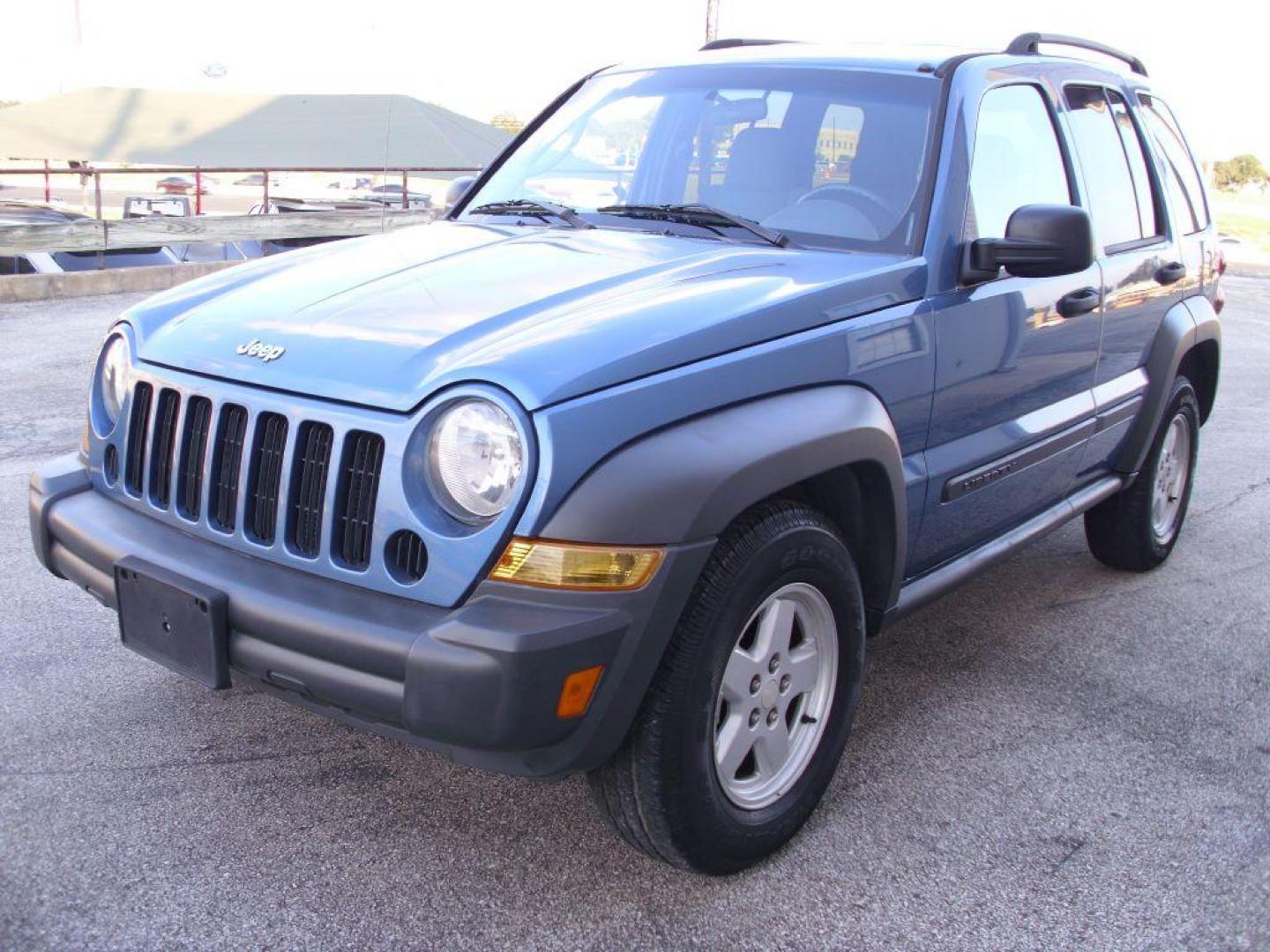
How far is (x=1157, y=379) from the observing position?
4.67 meters

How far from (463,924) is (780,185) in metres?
2.16

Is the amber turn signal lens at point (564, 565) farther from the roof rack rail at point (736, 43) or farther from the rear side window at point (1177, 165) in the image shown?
the rear side window at point (1177, 165)

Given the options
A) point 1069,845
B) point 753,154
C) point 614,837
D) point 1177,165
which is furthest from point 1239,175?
point 614,837

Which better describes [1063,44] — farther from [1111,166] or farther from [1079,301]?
[1079,301]

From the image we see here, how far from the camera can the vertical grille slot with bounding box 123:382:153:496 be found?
304 cm

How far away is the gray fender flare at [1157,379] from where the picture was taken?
15.3 ft

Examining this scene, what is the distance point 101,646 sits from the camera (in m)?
3.95

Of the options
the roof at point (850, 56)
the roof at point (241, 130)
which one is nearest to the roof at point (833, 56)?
the roof at point (850, 56)

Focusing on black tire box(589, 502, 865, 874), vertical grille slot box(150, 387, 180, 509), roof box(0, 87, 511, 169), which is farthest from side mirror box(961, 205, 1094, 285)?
roof box(0, 87, 511, 169)

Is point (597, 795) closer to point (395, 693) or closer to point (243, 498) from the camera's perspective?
point (395, 693)

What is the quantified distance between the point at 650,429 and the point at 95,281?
35.8 feet

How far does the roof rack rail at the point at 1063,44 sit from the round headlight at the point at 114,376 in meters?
2.77

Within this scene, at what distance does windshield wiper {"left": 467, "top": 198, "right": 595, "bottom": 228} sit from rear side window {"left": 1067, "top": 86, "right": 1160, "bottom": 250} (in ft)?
5.53

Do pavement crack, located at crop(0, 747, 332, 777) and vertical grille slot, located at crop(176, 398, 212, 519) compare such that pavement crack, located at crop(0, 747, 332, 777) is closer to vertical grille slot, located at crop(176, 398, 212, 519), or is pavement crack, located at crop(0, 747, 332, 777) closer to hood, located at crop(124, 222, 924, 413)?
vertical grille slot, located at crop(176, 398, 212, 519)
